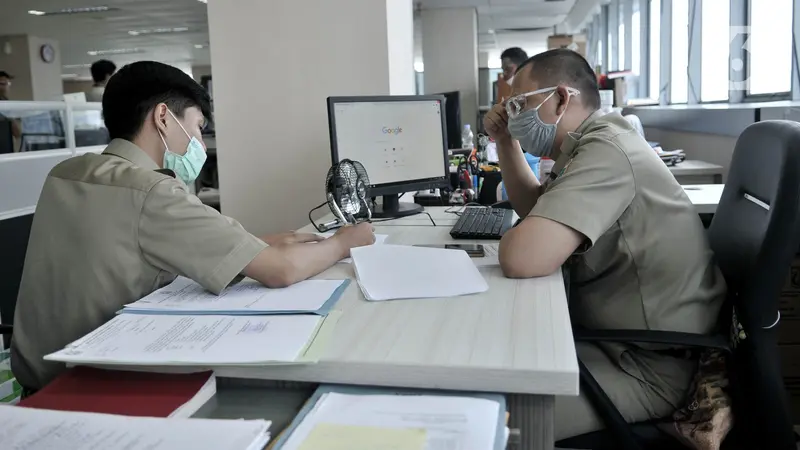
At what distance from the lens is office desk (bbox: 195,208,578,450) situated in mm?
849

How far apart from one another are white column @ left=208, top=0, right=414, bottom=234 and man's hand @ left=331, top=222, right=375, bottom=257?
3.38ft

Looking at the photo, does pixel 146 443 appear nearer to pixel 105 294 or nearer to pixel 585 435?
pixel 105 294

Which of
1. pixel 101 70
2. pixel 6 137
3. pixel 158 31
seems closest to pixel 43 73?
pixel 158 31

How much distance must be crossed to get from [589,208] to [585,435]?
454mm

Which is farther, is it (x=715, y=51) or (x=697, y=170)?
(x=715, y=51)

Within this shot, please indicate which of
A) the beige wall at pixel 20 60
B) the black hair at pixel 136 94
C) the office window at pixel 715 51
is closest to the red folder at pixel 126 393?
the black hair at pixel 136 94

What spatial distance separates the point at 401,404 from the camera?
32.2 inches

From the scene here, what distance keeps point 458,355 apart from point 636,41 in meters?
8.60

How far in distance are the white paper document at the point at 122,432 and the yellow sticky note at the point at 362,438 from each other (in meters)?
0.06

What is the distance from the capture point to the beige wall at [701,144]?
3.89m

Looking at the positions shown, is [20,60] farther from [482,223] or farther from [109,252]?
[109,252]

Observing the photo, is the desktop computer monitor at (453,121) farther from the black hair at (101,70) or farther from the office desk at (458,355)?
the black hair at (101,70)

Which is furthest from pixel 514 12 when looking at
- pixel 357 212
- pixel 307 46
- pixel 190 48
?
pixel 357 212

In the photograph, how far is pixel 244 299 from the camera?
1.20 metres
